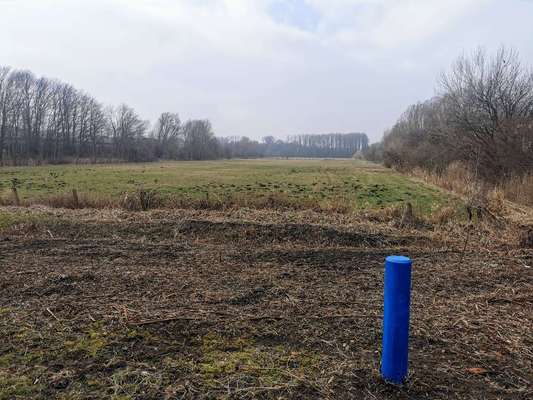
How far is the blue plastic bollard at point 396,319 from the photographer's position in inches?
111

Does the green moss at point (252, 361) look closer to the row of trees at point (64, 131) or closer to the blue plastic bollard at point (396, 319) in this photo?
the blue plastic bollard at point (396, 319)

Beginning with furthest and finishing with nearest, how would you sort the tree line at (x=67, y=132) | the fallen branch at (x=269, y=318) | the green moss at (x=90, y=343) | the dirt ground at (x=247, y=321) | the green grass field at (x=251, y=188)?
1. the tree line at (x=67, y=132)
2. the green grass field at (x=251, y=188)
3. the fallen branch at (x=269, y=318)
4. the green moss at (x=90, y=343)
5. the dirt ground at (x=247, y=321)

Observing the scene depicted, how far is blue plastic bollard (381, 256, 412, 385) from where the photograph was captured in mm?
2824

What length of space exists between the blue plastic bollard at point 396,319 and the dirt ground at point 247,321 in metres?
0.13

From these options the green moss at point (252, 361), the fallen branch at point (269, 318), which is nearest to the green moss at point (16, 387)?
the fallen branch at point (269, 318)

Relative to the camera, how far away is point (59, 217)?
10578 millimetres

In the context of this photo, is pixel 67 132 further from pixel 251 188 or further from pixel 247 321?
pixel 247 321

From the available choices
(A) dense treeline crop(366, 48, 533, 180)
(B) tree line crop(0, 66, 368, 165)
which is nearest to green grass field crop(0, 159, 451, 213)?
(A) dense treeline crop(366, 48, 533, 180)

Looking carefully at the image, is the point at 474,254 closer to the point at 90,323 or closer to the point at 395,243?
the point at 395,243

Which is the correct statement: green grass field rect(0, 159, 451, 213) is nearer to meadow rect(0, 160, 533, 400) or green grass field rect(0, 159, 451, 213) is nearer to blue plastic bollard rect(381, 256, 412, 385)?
meadow rect(0, 160, 533, 400)

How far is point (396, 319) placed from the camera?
2.88 metres

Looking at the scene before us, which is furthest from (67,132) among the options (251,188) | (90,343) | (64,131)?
(90,343)

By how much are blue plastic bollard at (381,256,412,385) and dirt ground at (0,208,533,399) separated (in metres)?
0.13

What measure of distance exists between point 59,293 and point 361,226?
23.4 ft
